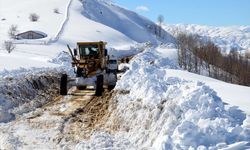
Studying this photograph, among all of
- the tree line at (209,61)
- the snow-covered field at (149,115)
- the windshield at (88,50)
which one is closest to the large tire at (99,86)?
the snow-covered field at (149,115)

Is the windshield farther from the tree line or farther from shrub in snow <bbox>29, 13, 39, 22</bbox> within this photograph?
shrub in snow <bbox>29, 13, 39, 22</bbox>

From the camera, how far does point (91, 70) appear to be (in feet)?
73.0

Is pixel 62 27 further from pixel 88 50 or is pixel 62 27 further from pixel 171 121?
pixel 171 121

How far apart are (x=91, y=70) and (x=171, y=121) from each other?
11584 millimetres

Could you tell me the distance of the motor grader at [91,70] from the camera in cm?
2125

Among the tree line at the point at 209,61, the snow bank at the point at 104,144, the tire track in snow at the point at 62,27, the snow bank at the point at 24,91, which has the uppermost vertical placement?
the tire track in snow at the point at 62,27

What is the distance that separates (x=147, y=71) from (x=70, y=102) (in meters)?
3.40

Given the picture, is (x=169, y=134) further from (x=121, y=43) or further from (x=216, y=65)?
(x=121, y=43)

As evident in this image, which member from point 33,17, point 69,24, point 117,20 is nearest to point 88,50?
point 69,24

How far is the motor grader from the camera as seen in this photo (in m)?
21.2

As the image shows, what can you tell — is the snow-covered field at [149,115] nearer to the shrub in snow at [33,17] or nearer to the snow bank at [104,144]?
the snow bank at [104,144]

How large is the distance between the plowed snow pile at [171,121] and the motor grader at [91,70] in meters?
5.61

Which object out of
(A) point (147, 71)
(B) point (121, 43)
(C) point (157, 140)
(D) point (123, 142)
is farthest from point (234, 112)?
(B) point (121, 43)

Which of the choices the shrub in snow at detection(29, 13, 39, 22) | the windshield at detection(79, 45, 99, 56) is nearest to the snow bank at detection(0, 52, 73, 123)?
the windshield at detection(79, 45, 99, 56)
